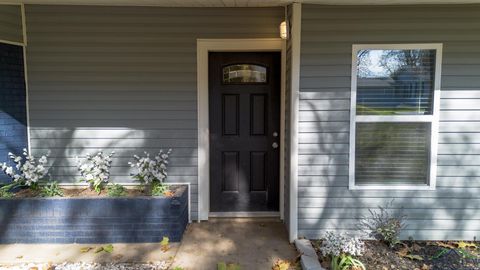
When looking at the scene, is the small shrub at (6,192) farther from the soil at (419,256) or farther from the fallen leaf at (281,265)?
the soil at (419,256)

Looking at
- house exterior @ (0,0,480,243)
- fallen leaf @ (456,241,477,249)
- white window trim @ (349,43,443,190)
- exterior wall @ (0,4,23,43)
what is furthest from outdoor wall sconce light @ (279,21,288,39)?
exterior wall @ (0,4,23,43)

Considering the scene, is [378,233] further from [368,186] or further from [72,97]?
[72,97]

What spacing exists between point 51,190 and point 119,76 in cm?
140

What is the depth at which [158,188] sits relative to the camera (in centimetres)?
364

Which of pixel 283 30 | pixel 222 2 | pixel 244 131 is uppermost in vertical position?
pixel 222 2

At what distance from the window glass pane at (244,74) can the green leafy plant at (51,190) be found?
7.10ft

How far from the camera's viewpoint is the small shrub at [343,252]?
280cm

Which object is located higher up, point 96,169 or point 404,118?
point 404,118

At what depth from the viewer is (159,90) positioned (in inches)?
153

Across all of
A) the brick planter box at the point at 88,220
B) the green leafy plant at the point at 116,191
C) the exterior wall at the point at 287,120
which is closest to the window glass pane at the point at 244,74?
the exterior wall at the point at 287,120

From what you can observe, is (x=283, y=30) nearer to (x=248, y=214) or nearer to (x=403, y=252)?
(x=248, y=214)

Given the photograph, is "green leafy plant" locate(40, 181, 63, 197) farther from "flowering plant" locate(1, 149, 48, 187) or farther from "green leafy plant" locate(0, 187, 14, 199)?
"green leafy plant" locate(0, 187, 14, 199)

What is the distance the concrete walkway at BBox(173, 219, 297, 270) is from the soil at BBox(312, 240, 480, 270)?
41 centimetres

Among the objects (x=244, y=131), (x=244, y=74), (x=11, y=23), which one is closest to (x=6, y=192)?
(x=11, y=23)
